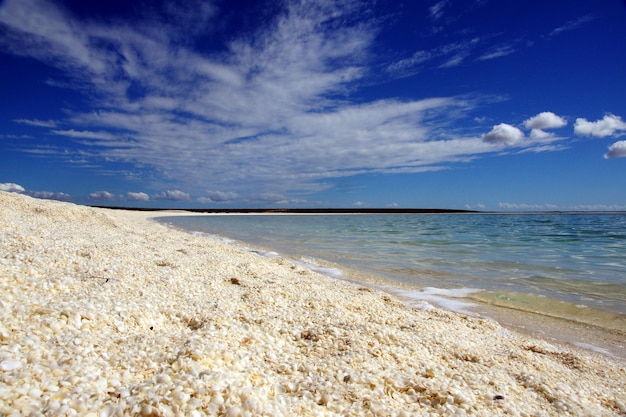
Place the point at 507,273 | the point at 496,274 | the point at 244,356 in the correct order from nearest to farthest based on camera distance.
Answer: the point at 244,356 → the point at 496,274 → the point at 507,273

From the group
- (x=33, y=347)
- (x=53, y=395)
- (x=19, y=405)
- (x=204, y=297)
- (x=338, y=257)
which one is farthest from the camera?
(x=338, y=257)

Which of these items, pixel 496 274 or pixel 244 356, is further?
pixel 496 274

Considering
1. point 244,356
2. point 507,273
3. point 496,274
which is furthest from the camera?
point 507,273

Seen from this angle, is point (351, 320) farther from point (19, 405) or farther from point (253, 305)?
point (19, 405)

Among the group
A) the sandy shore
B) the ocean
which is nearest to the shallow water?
the ocean

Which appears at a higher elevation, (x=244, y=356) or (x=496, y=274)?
(x=244, y=356)

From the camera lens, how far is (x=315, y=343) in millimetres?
4168

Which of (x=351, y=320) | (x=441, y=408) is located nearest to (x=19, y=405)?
(x=441, y=408)

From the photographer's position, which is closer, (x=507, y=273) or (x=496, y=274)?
(x=496, y=274)

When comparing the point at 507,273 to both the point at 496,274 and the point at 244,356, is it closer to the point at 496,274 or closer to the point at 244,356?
the point at 496,274

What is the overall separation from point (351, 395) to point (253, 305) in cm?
259

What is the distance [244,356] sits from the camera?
3533 millimetres

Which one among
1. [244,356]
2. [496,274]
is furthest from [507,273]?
[244,356]

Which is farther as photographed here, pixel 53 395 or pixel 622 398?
pixel 622 398
